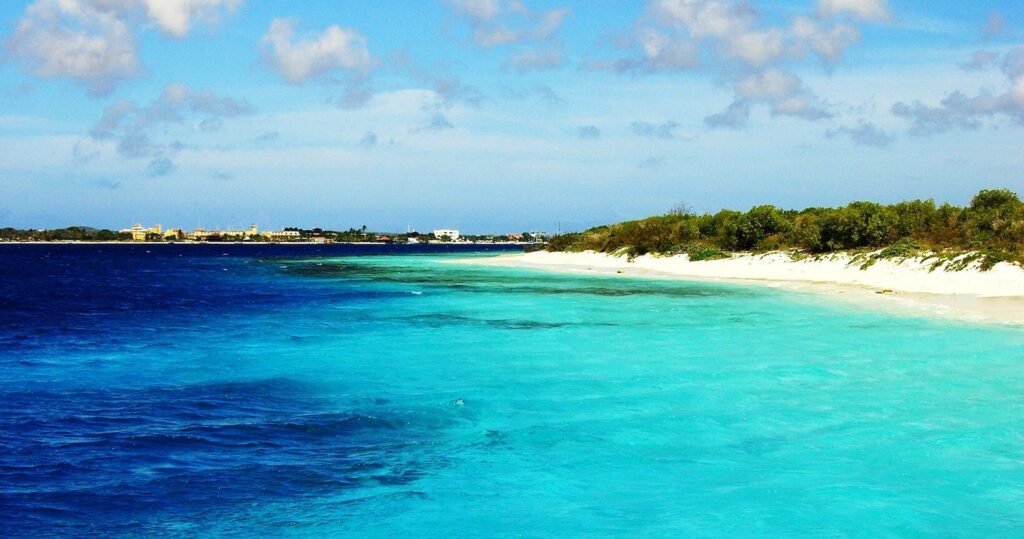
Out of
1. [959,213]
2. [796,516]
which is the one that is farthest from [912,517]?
[959,213]

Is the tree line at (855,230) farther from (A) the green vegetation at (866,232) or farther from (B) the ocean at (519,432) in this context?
(B) the ocean at (519,432)

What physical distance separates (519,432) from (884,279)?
3551 centimetres

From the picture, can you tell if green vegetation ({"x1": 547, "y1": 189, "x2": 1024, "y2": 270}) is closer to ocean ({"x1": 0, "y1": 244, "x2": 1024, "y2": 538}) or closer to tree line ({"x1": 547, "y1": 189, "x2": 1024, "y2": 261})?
tree line ({"x1": 547, "y1": 189, "x2": 1024, "y2": 261})

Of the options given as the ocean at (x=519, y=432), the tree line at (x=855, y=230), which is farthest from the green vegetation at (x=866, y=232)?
the ocean at (x=519, y=432)

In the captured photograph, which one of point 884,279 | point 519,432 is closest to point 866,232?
point 884,279

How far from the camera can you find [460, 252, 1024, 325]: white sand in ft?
97.7

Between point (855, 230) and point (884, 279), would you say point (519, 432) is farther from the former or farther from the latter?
point (855, 230)

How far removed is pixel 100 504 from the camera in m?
8.95

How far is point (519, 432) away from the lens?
1241cm

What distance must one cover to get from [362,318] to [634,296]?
14.6 metres

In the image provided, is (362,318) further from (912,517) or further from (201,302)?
(912,517)

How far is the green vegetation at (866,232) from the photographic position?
40.9 m

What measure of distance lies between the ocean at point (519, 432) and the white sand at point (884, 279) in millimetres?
5717

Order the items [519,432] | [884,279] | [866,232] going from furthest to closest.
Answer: [866,232] < [884,279] < [519,432]
